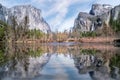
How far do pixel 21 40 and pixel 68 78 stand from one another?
14971 centimetres

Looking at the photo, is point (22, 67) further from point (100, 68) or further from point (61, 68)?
point (100, 68)

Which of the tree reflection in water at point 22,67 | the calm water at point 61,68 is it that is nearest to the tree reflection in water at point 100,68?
the calm water at point 61,68

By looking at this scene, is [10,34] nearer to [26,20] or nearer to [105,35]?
[26,20]

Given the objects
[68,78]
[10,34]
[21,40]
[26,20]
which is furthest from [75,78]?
[26,20]

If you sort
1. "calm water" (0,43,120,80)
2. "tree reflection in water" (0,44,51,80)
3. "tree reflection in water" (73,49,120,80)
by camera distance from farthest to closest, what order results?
"tree reflection in water" (0,44,51,80), "calm water" (0,43,120,80), "tree reflection in water" (73,49,120,80)

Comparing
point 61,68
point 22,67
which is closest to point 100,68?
point 61,68

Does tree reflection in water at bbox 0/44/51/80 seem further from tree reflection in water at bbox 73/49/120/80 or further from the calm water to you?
tree reflection in water at bbox 73/49/120/80

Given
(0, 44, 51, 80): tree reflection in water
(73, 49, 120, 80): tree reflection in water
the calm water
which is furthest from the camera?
(0, 44, 51, 80): tree reflection in water

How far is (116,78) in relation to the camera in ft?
48.9

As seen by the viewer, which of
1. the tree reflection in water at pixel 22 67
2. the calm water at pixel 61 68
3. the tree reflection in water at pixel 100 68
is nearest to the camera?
the tree reflection in water at pixel 100 68

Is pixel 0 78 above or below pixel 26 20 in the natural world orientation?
below

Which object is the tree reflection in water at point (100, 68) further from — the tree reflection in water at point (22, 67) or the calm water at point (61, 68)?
the tree reflection in water at point (22, 67)

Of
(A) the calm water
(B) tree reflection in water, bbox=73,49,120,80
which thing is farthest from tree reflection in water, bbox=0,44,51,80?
(B) tree reflection in water, bbox=73,49,120,80

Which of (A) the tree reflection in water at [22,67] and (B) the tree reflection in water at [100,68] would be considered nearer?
(B) the tree reflection in water at [100,68]
